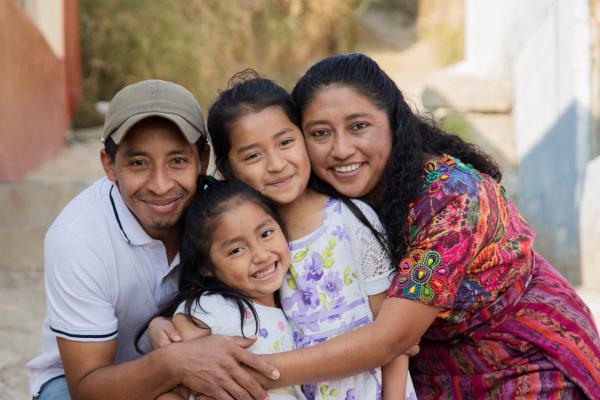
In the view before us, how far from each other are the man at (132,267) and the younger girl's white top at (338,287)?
0.24 m

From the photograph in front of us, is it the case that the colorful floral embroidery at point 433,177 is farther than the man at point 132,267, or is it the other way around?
the colorful floral embroidery at point 433,177

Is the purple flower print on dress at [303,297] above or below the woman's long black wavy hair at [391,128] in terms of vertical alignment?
below

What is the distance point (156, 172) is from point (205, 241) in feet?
0.93

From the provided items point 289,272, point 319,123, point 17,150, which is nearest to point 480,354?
point 289,272

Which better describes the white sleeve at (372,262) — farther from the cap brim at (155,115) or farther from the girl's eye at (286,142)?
the cap brim at (155,115)

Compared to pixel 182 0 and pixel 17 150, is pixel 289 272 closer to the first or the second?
pixel 17 150

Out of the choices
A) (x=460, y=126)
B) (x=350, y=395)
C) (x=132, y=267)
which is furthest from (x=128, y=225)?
(x=460, y=126)

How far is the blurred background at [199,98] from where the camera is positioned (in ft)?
17.8

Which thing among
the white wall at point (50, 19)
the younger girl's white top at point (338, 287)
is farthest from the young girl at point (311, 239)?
the white wall at point (50, 19)

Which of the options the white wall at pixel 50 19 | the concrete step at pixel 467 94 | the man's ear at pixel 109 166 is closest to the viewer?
the man's ear at pixel 109 166

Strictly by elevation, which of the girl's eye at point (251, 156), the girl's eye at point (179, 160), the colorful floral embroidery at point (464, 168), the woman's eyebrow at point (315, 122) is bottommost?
the girl's eye at point (179, 160)

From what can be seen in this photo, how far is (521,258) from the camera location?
8.70 feet

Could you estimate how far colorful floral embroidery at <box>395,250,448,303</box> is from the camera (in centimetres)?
239

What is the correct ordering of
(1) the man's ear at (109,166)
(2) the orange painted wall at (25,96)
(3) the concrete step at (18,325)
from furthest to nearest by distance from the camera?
1. (2) the orange painted wall at (25,96)
2. (3) the concrete step at (18,325)
3. (1) the man's ear at (109,166)
